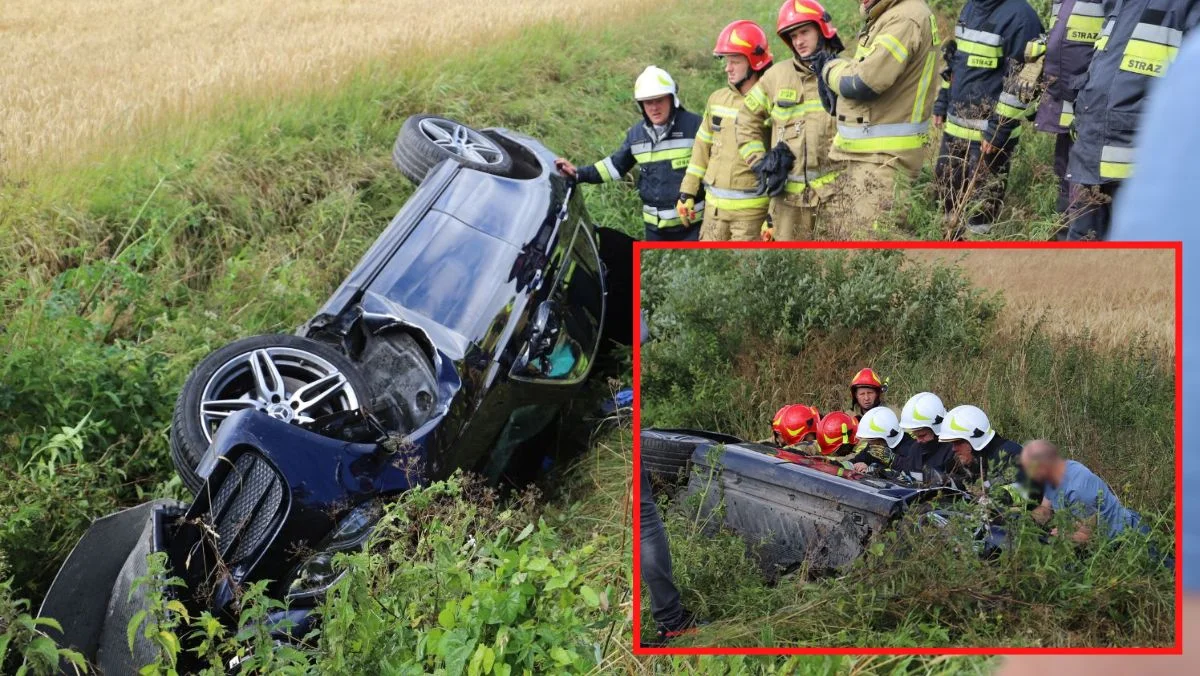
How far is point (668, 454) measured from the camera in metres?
1.77

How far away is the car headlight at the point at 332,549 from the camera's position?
4145 mm

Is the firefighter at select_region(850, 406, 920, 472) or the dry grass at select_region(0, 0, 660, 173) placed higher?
the firefighter at select_region(850, 406, 920, 472)

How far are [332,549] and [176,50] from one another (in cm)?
844

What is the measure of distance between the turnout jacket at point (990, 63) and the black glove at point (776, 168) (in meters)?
1.31

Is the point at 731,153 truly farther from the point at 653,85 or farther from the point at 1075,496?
the point at 1075,496

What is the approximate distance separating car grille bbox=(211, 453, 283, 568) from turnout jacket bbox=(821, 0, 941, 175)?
11.4 feet

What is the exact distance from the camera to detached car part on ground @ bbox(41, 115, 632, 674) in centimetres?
418

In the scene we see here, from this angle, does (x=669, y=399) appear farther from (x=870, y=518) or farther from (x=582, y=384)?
(x=582, y=384)

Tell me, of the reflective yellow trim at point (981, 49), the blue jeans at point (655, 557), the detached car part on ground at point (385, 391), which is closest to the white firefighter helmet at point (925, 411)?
the blue jeans at point (655, 557)

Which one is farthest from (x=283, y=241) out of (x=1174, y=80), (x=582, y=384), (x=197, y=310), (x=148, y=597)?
(x=1174, y=80)

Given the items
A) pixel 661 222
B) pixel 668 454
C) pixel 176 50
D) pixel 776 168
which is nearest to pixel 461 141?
pixel 661 222

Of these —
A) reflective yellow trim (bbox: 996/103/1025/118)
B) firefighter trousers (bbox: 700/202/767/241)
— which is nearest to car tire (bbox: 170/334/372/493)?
firefighter trousers (bbox: 700/202/767/241)

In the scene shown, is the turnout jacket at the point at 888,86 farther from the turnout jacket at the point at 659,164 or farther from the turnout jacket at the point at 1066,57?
the turnout jacket at the point at 659,164

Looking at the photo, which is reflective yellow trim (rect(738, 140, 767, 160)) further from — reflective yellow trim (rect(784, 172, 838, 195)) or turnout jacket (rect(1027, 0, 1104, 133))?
turnout jacket (rect(1027, 0, 1104, 133))
